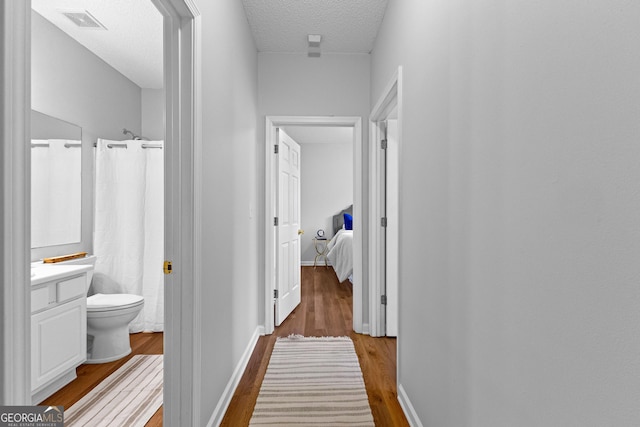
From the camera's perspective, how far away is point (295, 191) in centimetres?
424

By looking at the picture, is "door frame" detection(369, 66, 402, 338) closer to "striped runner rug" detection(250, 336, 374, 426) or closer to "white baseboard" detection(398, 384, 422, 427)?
"striped runner rug" detection(250, 336, 374, 426)

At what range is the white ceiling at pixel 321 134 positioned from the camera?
637 cm

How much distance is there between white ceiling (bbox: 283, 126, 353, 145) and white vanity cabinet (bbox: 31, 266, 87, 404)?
4.49 meters

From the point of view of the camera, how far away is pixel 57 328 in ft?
7.23

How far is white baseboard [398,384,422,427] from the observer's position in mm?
1830

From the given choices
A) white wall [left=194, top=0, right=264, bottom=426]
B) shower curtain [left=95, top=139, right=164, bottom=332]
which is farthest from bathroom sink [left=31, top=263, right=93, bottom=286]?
white wall [left=194, top=0, right=264, bottom=426]

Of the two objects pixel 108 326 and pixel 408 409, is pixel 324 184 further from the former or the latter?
pixel 408 409

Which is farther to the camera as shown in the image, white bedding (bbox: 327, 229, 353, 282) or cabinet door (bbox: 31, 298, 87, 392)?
white bedding (bbox: 327, 229, 353, 282)

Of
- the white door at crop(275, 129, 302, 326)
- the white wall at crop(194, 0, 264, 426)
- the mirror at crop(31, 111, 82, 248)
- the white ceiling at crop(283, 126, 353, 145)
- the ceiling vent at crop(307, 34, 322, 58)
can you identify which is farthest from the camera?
the white ceiling at crop(283, 126, 353, 145)

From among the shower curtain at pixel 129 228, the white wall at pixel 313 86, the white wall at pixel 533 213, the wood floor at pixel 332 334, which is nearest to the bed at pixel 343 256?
the wood floor at pixel 332 334

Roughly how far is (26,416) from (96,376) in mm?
2170

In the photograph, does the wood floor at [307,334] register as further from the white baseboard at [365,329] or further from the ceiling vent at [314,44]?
the ceiling vent at [314,44]

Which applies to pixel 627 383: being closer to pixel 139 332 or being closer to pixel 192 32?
Result: pixel 192 32

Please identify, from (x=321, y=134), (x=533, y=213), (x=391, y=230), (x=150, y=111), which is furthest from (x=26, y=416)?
(x=321, y=134)
